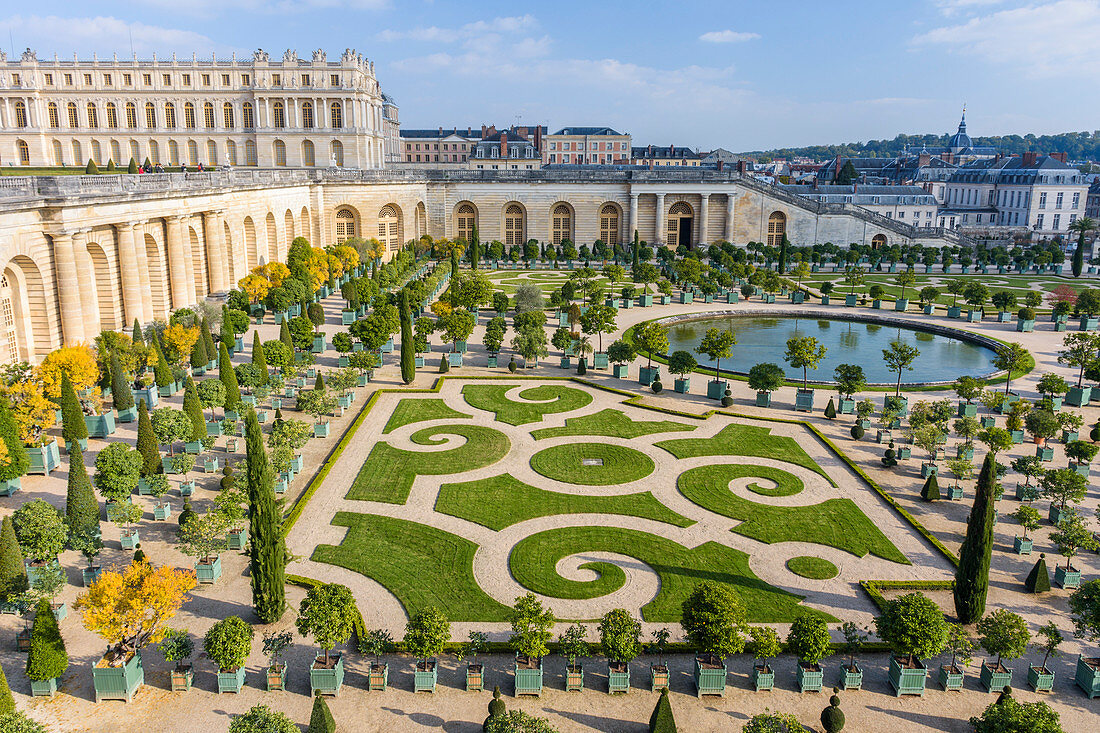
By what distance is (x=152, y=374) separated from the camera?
38.6 meters

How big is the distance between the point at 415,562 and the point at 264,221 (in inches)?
1829

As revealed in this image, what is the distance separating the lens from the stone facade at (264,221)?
38188 mm

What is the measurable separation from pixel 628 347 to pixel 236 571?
80.5ft

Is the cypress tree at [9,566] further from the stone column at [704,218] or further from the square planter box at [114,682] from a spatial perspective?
the stone column at [704,218]

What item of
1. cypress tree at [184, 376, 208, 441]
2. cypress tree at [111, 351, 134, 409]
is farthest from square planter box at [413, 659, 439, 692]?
cypress tree at [111, 351, 134, 409]

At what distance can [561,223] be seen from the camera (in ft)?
302

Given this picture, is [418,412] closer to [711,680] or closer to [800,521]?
[800,521]

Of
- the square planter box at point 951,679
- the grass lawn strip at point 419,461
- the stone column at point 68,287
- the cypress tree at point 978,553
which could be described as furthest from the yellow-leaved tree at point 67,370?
the cypress tree at point 978,553

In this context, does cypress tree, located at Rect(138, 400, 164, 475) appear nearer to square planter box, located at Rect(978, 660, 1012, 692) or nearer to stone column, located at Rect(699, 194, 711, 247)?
square planter box, located at Rect(978, 660, 1012, 692)

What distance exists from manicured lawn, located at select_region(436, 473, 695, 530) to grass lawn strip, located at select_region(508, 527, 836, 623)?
1.44m

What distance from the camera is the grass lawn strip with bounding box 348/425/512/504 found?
95.4 feet

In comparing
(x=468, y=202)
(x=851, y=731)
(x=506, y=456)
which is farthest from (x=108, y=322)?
(x=468, y=202)

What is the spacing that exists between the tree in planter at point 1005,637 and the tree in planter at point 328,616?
15292 mm

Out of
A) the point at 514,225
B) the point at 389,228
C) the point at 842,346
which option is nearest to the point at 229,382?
the point at 842,346
